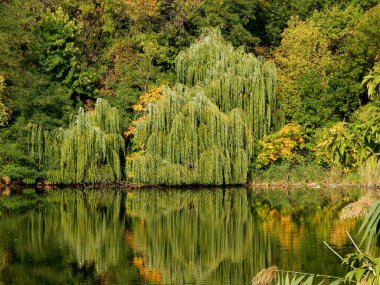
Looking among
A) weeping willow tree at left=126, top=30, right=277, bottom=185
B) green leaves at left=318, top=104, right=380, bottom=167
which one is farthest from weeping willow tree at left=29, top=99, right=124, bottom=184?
green leaves at left=318, top=104, right=380, bottom=167

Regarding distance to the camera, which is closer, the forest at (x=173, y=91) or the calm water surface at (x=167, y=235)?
the calm water surface at (x=167, y=235)

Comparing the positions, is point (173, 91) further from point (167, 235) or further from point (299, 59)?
point (167, 235)

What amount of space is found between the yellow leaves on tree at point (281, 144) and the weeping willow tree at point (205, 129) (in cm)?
120

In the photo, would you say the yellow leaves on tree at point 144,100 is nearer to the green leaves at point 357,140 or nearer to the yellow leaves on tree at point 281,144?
the yellow leaves on tree at point 281,144

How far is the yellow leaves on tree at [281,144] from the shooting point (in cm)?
3594

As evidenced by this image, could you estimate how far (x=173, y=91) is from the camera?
34062 millimetres

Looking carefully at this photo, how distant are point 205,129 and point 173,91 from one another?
7.53ft

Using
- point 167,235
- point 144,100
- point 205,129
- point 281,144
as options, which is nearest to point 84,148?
point 144,100

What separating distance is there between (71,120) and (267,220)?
1586cm

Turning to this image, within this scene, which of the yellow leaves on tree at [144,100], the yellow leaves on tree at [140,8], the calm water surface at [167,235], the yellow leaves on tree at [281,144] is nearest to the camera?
the calm water surface at [167,235]

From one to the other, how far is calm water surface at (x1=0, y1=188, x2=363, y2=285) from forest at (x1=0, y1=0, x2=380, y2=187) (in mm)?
2117

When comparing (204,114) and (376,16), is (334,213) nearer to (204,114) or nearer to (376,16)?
(204,114)

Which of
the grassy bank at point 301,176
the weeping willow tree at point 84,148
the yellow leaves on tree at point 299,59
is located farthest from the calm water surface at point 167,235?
the yellow leaves on tree at point 299,59

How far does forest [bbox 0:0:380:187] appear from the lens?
3384cm
